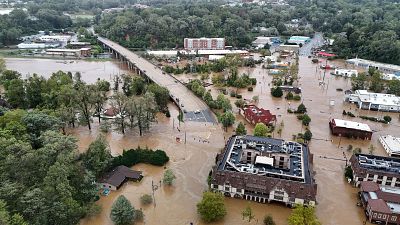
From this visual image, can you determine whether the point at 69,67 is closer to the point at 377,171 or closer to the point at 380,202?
the point at 377,171

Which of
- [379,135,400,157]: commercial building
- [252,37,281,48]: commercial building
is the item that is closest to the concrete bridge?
[379,135,400,157]: commercial building

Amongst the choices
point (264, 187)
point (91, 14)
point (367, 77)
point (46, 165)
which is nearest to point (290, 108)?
point (367, 77)

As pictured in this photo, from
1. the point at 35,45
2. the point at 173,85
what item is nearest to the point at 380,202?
the point at 173,85

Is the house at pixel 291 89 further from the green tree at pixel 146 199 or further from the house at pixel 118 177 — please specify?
the green tree at pixel 146 199

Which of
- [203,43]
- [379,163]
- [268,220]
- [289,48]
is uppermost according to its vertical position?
[203,43]

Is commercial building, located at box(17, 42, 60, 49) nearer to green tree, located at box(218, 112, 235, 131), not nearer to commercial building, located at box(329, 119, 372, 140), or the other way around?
green tree, located at box(218, 112, 235, 131)

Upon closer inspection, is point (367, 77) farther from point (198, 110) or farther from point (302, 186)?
point (302, 186)
